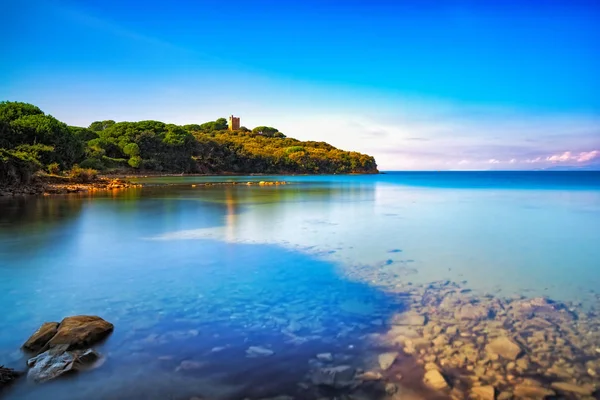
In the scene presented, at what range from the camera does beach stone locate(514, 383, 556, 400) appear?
372cm

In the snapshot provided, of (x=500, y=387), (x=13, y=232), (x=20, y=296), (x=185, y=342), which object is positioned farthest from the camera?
(x=13, y=232)

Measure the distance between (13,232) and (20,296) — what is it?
25.8 ft

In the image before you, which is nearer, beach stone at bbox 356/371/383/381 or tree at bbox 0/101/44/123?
beach stone at bbox 356/371/383/381

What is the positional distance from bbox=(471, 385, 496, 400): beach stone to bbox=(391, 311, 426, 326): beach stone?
160cm

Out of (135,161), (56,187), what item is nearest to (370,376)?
(56,187)

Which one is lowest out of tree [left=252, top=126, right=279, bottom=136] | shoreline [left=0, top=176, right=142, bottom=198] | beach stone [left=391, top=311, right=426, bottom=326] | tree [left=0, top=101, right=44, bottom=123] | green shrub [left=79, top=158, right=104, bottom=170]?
beach stone [left=391, top=311, right=426, bottom=326]

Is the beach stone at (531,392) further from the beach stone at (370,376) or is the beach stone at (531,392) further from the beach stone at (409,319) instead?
the beach stone at (409,319)

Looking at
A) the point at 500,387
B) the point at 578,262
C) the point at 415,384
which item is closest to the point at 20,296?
the point at 415,384

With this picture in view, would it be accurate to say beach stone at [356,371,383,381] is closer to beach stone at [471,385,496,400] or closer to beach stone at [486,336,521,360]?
beach stone at [471,385,496,400]

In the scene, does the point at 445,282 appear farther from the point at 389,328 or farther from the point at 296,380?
the point at 296,380

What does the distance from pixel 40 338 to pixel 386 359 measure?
3.98m

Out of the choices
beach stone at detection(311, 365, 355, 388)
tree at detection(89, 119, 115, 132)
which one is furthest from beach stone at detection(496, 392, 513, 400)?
tree at detection(89, 119, 115, 132)

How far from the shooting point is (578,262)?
32.1 feet

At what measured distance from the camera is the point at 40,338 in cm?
468
